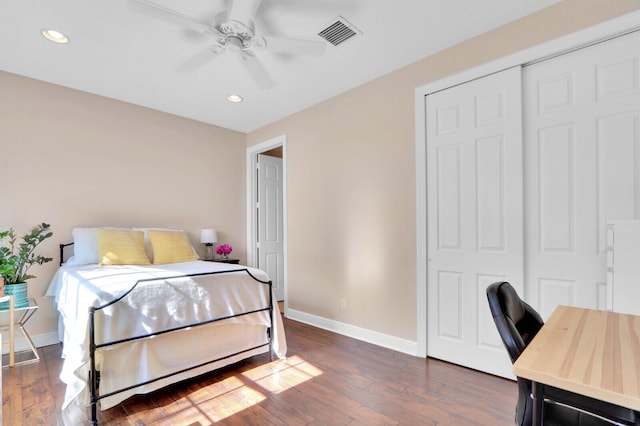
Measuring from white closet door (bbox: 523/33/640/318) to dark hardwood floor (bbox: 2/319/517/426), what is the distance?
2.75 feet

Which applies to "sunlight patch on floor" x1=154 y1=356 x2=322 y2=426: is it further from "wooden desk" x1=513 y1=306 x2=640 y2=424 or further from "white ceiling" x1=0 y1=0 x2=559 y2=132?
"white ceiling" x1=0 y1=0 x2=559 y2=132

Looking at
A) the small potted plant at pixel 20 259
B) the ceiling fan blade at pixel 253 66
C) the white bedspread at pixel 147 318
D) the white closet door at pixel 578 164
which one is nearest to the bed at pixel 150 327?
the white bedspread at pixel 147 318

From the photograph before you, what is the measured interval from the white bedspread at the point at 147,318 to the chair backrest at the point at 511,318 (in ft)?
6.32

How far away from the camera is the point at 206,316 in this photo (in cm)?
236

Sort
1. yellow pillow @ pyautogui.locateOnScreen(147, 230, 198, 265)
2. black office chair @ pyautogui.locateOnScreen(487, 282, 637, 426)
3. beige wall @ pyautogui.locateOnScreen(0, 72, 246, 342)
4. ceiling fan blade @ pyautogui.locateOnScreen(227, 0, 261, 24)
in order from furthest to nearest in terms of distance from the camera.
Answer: yellow pillow @ pyautogui.locateOnScreen(147, 230, 198, 265) → beige wall @ pyautogui.locateOnScreen(0, 72, 246, 342) → ceiling fan blade @ pyautogui.locateOnScreen(227, 0, 261, 24) → black office chair @ pyautogui.locateOnScreen(487, 282, 637, 426)

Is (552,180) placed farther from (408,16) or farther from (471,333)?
(408,16)

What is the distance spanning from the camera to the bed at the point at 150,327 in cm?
192

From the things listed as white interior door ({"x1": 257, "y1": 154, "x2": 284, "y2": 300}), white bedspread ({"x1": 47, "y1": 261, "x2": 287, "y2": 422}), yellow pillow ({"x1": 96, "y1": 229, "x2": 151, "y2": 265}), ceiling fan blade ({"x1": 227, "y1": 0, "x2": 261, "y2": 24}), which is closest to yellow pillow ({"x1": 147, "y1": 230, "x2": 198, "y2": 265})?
yellow pillow ({"x1": 96, "y1": 229, "x2": 151, "y2": 265})

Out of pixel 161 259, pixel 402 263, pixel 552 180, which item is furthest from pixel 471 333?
pixel 161 259

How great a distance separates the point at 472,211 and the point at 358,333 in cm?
167

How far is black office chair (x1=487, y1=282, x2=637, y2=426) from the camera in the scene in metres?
0.88

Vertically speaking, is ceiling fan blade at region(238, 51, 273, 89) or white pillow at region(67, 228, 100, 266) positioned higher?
ceiling fan blade at region(238, 51, 273, 89)

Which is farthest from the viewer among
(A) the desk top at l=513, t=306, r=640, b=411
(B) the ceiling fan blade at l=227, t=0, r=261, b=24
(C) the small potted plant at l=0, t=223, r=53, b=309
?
(C) the small potted plant at l=0, t=223, r=53, b=309

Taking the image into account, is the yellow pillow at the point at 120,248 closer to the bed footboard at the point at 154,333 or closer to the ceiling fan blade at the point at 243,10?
the bed footboard at the point at 154,333
